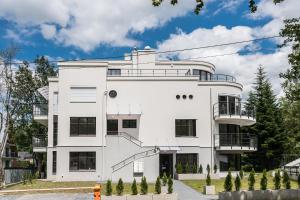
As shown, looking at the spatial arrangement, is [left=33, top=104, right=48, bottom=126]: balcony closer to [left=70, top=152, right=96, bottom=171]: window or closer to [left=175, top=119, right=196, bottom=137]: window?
[left=70, top=152, right=96, bottom=171]: window

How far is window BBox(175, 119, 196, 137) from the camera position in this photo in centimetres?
4725

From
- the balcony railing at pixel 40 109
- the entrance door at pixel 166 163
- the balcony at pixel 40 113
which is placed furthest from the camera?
the balcony railing at pixel 40 109

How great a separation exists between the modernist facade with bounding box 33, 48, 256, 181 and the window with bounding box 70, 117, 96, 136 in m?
0.09

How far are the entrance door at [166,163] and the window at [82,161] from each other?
6374mm

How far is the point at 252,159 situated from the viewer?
66000 millimetres

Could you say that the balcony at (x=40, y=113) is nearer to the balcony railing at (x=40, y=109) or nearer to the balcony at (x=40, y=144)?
the balcony railing at (x=40, y=109)

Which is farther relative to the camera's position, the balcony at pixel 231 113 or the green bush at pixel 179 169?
the balcony at pixel 231 113

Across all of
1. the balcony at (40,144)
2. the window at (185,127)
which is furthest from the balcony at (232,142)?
the balcony at (40,144)

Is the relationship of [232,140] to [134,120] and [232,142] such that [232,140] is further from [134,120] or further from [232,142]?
[134,120]

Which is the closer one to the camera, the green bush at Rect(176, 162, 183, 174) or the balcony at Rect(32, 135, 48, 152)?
the green bush at Rect(176, 162, 183, 174)

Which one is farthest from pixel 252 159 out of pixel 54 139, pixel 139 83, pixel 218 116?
pixel 54 139

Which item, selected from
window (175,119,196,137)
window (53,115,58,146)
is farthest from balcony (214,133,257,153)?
window (53,115,58,146)

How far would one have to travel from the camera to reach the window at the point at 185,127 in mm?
47250

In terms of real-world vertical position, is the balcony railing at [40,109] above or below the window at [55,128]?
above
